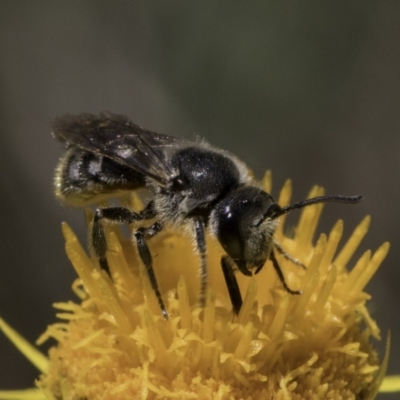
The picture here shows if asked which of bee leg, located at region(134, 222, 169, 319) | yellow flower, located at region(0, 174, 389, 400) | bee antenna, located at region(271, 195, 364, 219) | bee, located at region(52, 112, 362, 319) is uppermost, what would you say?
bee antenna, located at region(271, 195, 364, 219)

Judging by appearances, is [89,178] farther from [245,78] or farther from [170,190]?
[245,78]

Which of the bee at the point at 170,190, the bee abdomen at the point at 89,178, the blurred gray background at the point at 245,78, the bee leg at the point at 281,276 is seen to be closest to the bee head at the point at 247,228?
the bee at the point at 170,190

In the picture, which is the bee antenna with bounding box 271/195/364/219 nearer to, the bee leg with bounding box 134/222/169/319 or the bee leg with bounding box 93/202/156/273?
the bee leg with bounding box 134/222/169/319

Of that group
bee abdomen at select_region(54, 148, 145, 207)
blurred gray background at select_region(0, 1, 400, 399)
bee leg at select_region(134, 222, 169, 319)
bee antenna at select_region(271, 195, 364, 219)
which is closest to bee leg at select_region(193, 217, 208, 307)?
bee leg at select_region(134, 222, 169, 319)

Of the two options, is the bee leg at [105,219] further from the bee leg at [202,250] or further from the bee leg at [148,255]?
the bee leg at [202,250]

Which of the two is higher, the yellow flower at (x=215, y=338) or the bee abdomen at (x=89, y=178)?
the bee abdomen at (x=89, y=178)

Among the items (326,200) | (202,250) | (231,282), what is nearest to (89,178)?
(202,250)
